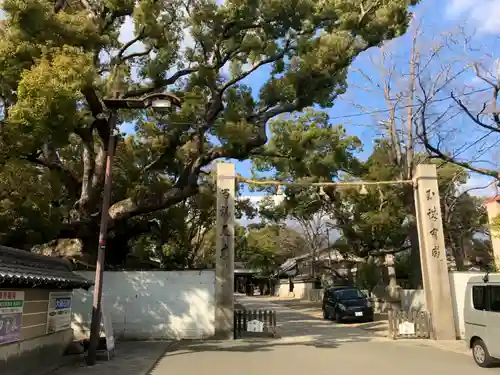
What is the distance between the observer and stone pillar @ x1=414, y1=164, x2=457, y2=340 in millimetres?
14195

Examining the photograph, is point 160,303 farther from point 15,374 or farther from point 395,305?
point 395,305

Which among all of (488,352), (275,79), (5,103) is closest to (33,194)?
(5,103)

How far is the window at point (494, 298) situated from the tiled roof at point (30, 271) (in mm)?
9072

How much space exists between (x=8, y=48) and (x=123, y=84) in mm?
3409

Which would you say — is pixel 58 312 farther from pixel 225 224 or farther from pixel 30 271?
pixel 225 224

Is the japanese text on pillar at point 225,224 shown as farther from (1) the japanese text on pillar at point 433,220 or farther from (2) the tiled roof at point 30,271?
(1) the japanese text on pillar at point 433,220

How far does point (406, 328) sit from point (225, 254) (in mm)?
6387

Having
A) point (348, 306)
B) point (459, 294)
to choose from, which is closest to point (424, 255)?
point (459, 294)

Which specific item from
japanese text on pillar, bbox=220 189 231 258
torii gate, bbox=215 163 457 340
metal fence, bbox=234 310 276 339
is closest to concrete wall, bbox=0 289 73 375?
torii gate, bbox=215 163 457 340

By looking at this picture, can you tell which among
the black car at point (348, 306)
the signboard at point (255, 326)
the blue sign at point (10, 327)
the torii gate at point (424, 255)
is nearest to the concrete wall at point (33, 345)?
the blue sign at point (10, 327)

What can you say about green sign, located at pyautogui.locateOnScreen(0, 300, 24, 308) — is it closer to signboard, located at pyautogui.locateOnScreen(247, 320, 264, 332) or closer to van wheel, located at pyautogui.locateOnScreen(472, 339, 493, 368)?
signboard, located at pyautogui.locateOnScreen(247, 320, 264, 332)

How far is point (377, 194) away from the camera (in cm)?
2373

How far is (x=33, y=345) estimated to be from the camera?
877 cm

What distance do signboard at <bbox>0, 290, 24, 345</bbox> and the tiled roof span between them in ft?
0.63
